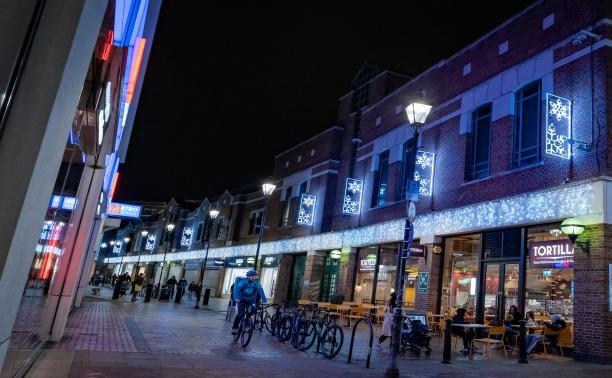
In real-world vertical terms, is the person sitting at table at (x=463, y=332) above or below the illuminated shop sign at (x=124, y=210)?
below

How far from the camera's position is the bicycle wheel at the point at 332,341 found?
9.78 meters

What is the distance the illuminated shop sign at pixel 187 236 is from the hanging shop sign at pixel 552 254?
142 feet

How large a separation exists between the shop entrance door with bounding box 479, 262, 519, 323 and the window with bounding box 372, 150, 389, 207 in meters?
8.10

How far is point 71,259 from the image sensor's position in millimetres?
8906

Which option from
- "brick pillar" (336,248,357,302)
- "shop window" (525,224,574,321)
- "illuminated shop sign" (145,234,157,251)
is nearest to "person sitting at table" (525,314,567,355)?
"shop window" (525,224,574,321)

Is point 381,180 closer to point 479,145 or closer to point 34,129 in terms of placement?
point 479,145

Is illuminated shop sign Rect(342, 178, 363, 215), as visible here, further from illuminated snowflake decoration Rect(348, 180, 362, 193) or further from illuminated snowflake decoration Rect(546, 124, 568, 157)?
illuminated snowflake decoration Rect(546, 124, 568, 157)

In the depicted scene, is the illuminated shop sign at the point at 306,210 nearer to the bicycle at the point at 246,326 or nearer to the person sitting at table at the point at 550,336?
the person sitting at table at the point at 550,336

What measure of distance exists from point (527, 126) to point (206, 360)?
13.1m

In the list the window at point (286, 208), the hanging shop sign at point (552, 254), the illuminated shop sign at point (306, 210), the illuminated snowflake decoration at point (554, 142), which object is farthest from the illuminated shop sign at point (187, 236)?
the illuminated snowflake decoration at point (554, 142)

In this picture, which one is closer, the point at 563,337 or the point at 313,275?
the point at 563,337

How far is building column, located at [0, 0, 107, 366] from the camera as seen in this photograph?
1.97 metres

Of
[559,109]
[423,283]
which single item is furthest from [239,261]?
[559,109]

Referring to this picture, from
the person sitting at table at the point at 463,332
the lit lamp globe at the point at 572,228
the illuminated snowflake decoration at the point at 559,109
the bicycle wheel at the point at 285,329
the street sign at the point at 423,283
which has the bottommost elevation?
the bicycle wheel at the point at 285,329
